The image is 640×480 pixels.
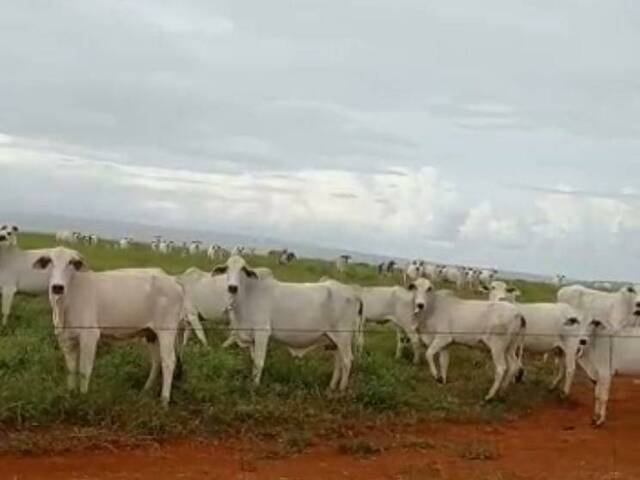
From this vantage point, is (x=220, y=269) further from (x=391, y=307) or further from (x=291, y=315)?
(x=391, y=307)

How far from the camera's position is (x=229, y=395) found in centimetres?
1384

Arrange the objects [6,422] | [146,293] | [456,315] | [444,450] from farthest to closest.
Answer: [456,315] < [146,293] < [444,450] < [6,422]

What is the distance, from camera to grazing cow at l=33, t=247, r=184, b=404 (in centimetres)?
1338

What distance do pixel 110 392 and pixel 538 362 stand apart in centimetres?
1140

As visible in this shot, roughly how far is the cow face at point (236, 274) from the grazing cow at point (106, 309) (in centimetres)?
177

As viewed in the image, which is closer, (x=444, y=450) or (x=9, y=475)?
(x=9, y=475)

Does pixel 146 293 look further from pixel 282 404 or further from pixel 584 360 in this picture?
pixel 584 360

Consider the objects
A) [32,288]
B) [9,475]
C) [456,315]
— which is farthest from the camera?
[32,288]

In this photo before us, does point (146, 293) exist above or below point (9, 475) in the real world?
above

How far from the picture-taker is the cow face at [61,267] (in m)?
13.4

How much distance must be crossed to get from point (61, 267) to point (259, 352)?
316 cm

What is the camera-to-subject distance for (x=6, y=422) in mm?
11836

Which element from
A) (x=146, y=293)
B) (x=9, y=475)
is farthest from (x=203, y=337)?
(x=9, y=475)

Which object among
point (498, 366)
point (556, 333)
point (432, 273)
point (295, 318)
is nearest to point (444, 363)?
point (498, 366)
